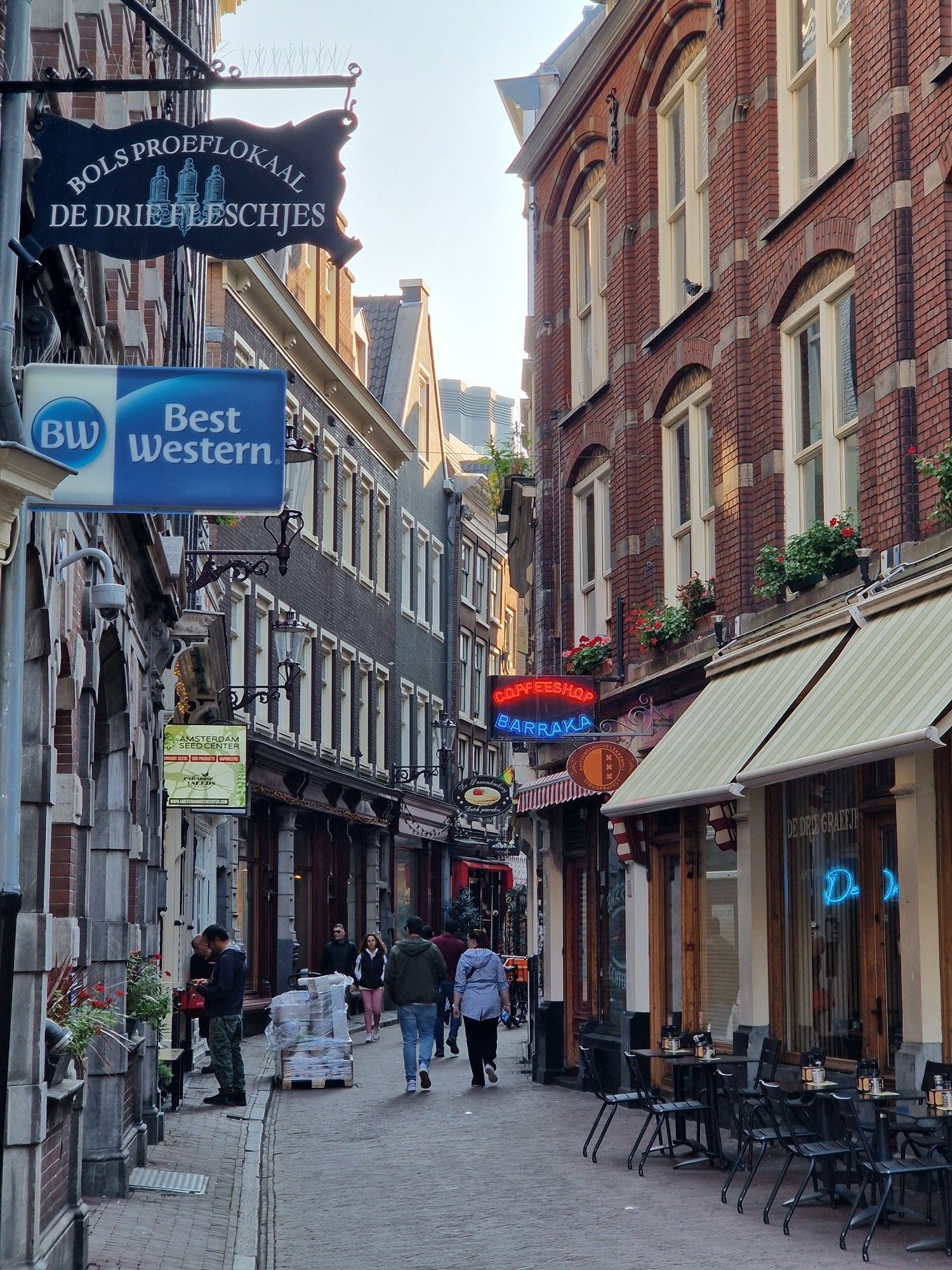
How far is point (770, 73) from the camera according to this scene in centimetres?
1675

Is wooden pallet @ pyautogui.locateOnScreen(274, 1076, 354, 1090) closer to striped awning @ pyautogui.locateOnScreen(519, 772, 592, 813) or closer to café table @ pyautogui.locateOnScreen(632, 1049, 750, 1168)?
striped awning @ pyautogui.locateOnScreen(519, 772, 592, 813)

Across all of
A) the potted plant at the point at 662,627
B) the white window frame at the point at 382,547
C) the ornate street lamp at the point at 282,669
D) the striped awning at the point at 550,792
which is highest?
the white window frame at the point at 382,547

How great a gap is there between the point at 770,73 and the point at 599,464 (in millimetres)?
6217

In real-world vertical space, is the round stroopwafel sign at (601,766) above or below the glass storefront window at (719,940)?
above

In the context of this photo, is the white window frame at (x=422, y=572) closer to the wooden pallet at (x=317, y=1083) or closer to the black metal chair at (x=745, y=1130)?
the wooden pallet at (x=317, y=1083)

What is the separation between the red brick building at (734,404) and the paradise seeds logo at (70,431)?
537 centimetres

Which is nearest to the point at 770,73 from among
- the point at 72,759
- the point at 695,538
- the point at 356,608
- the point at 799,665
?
the point at 695,538

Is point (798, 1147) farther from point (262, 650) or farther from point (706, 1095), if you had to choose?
point (262, 650)

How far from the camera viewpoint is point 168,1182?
12.8 meters

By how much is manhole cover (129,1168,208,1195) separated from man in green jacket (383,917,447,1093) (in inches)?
238

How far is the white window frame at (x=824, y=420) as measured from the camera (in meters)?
14.9

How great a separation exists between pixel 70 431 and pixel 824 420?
A: 9032mm

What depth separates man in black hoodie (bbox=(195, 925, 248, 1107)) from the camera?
1795 cm

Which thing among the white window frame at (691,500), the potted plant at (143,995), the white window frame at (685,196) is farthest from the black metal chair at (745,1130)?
the white window frame at (685,196)
